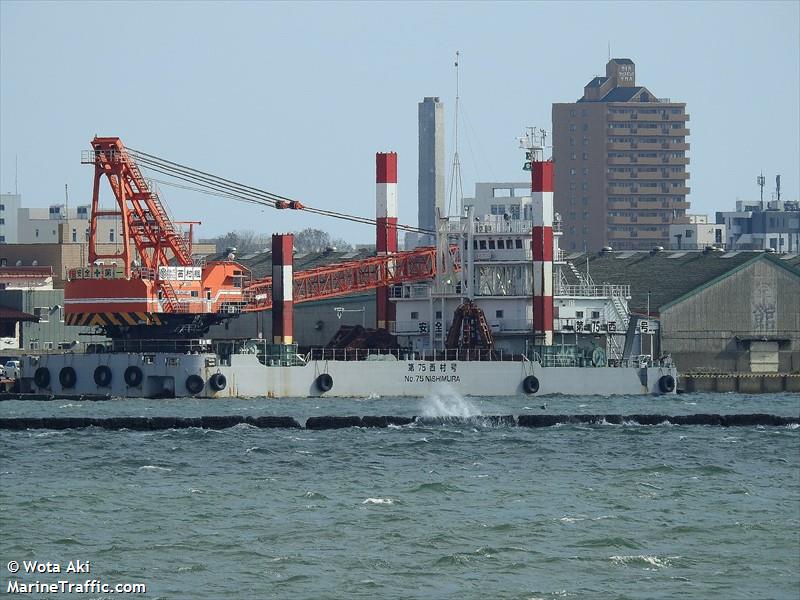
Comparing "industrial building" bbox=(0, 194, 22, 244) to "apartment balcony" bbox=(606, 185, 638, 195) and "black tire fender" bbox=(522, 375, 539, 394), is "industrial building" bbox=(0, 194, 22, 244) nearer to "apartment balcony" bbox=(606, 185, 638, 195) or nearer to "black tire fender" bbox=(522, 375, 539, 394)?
"apartment balcony" bbox=(606, 185, 638, 195)

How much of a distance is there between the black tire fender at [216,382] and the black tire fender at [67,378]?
20.1ft

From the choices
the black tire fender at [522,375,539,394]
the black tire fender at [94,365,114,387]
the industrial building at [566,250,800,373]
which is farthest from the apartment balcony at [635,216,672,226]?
the black tire fender at [94,365,114,387]

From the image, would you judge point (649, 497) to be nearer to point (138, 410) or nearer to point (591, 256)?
point (138, 410)

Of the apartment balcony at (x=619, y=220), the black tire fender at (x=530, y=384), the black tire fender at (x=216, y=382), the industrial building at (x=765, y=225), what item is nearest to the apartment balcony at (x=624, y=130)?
the apartment balcony at (x=619, y=220)

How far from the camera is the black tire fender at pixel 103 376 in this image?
7656 cm

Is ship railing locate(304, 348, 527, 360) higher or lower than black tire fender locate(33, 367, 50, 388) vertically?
higher

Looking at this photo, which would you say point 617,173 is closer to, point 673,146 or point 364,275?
point 673,146

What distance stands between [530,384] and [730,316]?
1724 cm

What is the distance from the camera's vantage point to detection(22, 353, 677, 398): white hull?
76438mm

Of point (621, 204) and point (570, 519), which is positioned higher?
point (621, 204)

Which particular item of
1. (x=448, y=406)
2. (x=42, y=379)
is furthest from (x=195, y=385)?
(x=448, y=406)

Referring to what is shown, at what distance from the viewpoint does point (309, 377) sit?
77.4m

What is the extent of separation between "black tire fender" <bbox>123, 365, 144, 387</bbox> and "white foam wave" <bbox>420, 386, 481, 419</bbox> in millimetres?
12517

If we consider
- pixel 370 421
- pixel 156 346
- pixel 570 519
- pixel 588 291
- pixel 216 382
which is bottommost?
pixel 570 519
